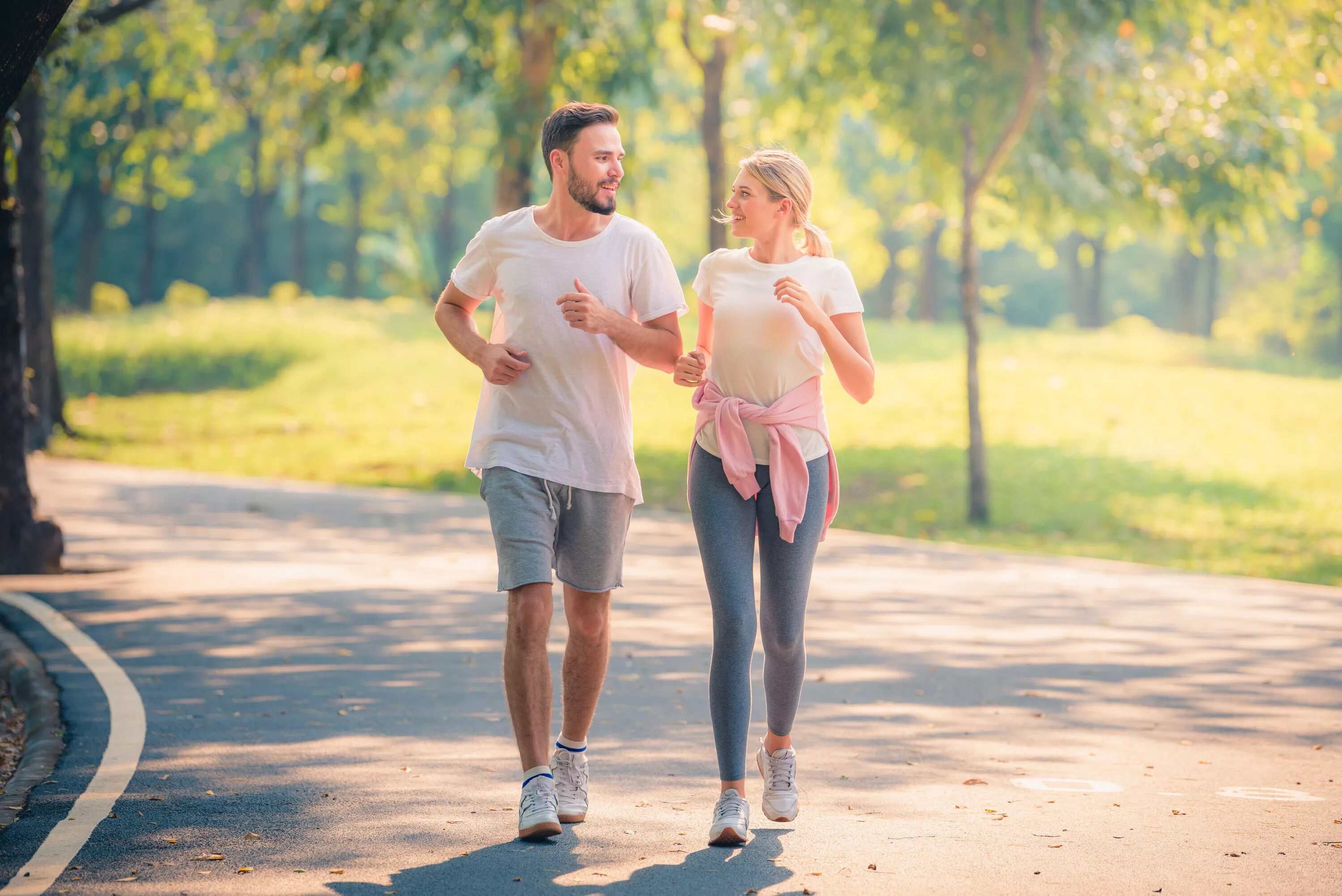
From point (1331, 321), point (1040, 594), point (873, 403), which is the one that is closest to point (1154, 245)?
point (1331, 321)

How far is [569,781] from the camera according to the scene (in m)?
5.40

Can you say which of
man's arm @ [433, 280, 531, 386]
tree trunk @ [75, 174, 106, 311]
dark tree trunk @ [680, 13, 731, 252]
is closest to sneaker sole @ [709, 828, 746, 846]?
man's arm @ [433, 280, 531, 386]

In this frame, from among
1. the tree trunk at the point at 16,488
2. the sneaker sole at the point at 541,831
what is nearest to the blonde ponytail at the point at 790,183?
the sneaker sole at the point at 541,831

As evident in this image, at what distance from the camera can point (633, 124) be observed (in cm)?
3706

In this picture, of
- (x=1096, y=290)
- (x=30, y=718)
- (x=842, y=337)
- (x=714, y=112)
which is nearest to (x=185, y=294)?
(x=1096, y=290)

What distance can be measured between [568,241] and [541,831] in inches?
75.1

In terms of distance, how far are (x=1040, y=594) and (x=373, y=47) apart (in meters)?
9.80

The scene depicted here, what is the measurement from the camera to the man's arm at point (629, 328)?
16.5 ft

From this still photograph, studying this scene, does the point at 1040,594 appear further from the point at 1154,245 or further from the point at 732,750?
the point at 1154,245

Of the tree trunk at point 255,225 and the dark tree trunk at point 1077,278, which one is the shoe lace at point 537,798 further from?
the dark tree trunk at point 1077,278

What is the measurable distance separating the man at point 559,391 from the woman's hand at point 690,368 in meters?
0.06

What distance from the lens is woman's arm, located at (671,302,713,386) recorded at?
5.10 m

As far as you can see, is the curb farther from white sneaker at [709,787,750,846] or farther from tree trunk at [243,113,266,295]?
tree trunk at [243,113,266,295]

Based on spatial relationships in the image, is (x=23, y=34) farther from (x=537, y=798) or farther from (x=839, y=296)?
(x=537, y=798)
